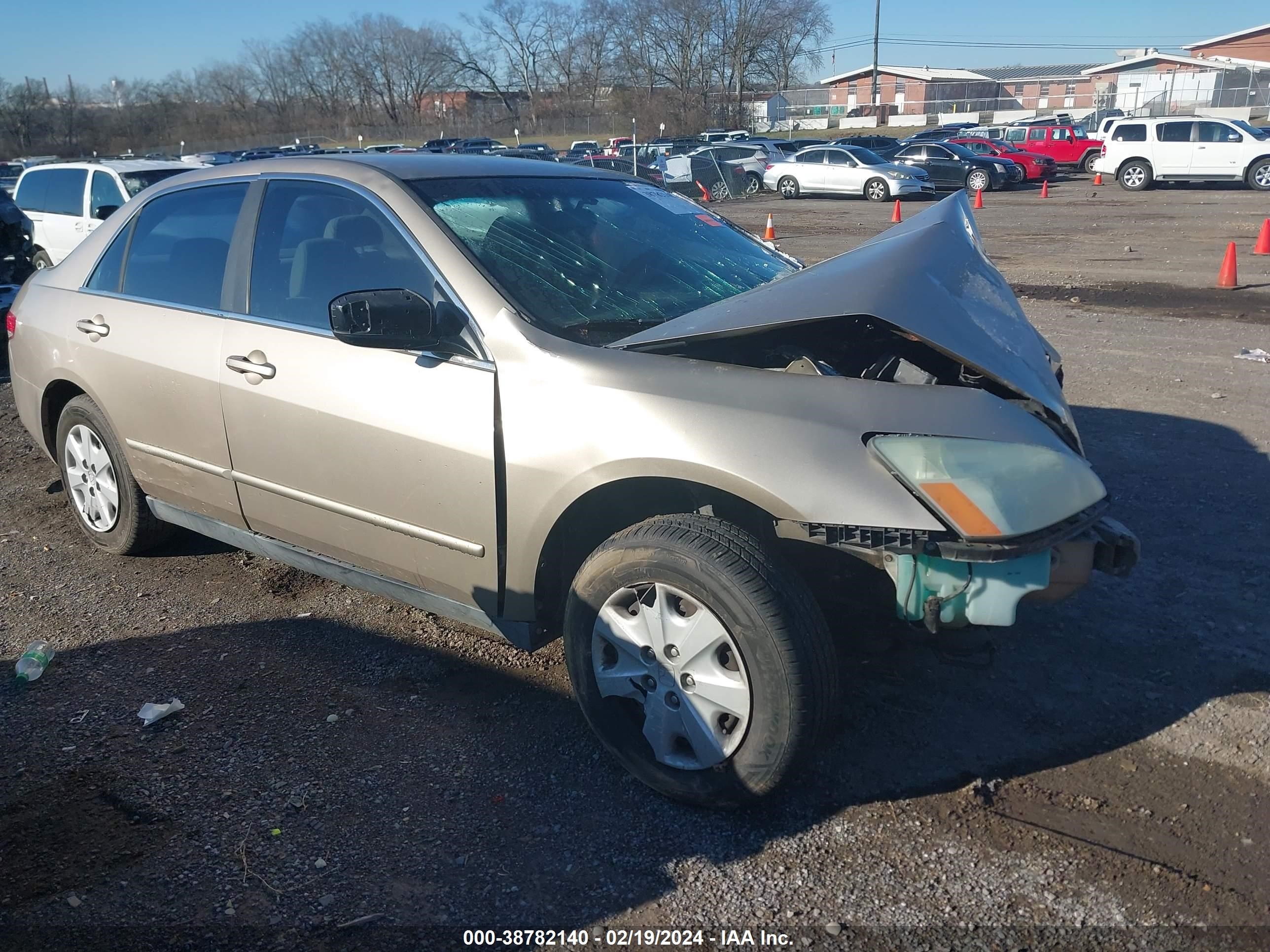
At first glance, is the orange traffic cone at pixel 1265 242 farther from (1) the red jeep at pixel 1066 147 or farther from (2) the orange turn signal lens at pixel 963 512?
(1) the red jeep at pixel 1066 147

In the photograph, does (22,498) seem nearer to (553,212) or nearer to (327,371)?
(327,371)

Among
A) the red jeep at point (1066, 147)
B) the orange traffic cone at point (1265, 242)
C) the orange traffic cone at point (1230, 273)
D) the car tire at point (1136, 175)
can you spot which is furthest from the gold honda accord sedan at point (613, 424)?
the red jeep at point (1066, 147)

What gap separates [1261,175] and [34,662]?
29.9m

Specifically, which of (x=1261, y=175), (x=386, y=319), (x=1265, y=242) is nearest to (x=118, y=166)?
(x=386, y=319)

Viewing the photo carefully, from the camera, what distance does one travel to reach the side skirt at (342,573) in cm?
328

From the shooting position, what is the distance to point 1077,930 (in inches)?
93.7

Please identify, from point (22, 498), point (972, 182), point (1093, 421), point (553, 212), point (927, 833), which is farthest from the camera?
point (972, 182)

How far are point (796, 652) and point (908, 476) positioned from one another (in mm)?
526

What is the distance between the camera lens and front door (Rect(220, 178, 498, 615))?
10.3 feet

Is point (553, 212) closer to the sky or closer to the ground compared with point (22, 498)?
closer to the sky

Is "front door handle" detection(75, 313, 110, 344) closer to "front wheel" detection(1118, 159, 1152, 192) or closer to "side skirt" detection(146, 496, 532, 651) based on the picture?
"side skirt" detection(146, 496, 532, 651)

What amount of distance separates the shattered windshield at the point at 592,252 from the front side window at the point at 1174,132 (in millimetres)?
27470

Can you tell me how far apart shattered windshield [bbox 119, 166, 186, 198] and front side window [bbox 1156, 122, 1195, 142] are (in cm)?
2447

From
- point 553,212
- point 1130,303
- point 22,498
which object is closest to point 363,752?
point 553,212
